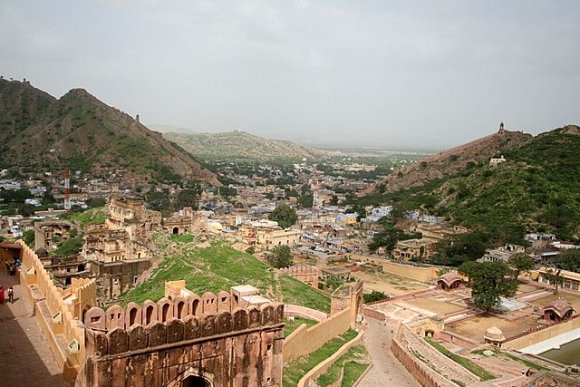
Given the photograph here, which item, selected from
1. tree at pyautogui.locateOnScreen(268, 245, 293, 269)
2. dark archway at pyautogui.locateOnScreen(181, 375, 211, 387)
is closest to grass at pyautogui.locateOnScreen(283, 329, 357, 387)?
dark archway at pyautogui.locateOnScreen(181, 375, 211, 387)

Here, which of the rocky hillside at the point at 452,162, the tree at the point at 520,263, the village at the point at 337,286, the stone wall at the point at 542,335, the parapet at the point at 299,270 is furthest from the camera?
the rocky hillside at the point at 452,162

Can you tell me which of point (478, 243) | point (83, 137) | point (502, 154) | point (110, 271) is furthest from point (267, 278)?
point (83, 137)

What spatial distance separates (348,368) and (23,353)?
12745mm

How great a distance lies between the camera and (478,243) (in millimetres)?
53750

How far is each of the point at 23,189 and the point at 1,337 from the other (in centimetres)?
8540

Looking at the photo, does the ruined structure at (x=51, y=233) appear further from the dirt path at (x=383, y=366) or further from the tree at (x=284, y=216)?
the tree at (x=284, y=216)

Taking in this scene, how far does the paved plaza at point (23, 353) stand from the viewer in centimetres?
1172

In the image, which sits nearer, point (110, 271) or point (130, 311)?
point (130, 311)

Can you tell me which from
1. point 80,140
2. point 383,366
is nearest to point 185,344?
point 383,366

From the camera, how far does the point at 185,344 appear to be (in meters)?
11.6

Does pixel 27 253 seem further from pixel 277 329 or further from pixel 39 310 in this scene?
pixel 277 329

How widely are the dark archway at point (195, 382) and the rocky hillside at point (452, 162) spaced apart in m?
107

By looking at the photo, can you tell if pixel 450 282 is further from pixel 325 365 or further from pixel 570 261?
pixel 325 365

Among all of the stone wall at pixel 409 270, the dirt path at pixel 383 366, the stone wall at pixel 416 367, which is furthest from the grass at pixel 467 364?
the stone wall at pixel 409 270
